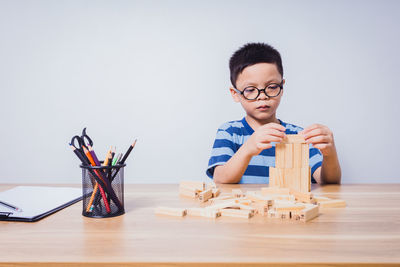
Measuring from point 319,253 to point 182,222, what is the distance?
255 millimetres

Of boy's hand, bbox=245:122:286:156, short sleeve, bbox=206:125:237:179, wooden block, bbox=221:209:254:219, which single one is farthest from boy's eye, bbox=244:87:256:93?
wooden block, bbox=221:209:254:219

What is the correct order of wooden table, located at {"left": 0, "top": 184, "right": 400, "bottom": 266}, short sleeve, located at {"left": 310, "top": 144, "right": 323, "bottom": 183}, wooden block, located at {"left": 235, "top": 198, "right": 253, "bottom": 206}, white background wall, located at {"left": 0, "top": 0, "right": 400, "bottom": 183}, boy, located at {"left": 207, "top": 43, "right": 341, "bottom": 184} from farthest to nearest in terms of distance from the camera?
1. white background wall, located at {"left": 0, "top": 0, "right": 400, "bottom": 183}
2. short sleeve, located at {"left": 310, "top": 144, "right": 323, "bottom": 183}
3. boy, located at {"left": 207, "top": 43, "right": 341, "bottom": 184}
4. wooden block, located at {"left": 235, "top": 198, "right": 253, "bottom": 206}
5. wooden table, located at {"left": 0, "top": 184, "right": 400, "bottom": 266}

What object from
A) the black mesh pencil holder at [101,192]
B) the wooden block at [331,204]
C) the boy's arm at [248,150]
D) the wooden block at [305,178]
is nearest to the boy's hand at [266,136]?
the boy's arm at [248,150]

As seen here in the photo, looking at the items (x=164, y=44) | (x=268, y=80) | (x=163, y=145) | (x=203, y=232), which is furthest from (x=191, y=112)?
(x=203, y=232)

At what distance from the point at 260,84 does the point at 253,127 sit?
246 millimetres

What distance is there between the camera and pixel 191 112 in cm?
210

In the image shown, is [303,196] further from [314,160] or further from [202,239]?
[314,160]

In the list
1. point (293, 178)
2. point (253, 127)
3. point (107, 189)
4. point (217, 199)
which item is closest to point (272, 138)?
point (293, 178)

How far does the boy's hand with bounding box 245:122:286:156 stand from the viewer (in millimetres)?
930

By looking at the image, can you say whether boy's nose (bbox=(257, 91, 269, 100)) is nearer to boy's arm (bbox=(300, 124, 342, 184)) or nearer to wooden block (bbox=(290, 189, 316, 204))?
boy's arm (bbox=(300, 124, 342, 184))

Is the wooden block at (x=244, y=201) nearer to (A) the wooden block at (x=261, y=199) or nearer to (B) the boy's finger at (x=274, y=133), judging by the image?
(A) the wooden block at (x=261, y=199)

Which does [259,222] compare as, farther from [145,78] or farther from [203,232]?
[145,78]

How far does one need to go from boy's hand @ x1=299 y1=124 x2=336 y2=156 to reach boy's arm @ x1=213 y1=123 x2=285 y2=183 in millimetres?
68

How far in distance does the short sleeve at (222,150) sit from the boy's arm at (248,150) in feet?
0.20
